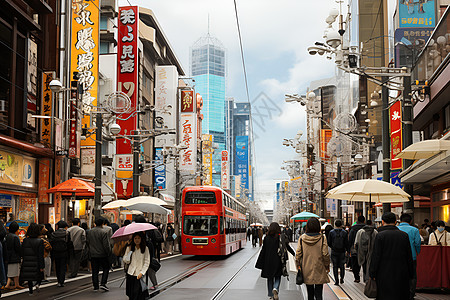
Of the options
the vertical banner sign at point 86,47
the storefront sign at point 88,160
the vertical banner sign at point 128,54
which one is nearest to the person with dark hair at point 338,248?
the vertical banner sign at point 86,47

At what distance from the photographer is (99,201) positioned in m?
22.4

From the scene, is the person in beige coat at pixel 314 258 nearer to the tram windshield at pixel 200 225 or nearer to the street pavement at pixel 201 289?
the street pavement at pixel 201 289

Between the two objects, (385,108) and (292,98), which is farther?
(292,98)

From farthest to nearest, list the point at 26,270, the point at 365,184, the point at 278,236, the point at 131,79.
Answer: the point at 131,79 < the point at 365,184 < the point at 26,270 < the point at 278,236

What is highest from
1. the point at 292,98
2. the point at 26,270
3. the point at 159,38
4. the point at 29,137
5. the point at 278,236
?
the point at 159,38

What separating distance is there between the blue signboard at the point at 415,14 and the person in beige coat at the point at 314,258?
75.2 ft

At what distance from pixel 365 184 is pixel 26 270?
9214 mm

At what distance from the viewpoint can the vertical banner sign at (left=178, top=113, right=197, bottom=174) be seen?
61.3 m

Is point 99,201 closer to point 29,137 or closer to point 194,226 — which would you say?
point 29,137

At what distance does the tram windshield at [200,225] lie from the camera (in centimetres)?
2952

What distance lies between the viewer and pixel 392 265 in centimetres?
884

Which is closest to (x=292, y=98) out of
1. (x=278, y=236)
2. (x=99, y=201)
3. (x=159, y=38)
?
(x=99, y=201)

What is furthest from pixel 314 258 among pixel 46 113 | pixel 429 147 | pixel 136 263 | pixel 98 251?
pixel 46 113

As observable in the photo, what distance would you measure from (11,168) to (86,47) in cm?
908
